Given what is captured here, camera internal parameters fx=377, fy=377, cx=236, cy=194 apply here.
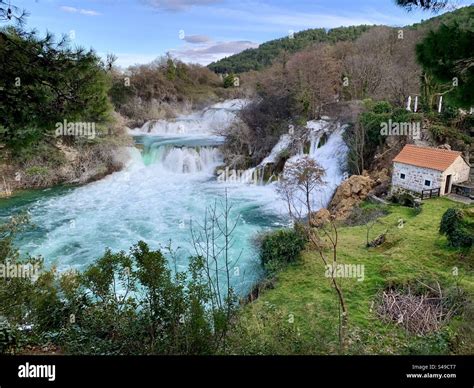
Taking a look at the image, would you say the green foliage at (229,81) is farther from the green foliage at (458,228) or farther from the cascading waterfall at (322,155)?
the green foliage at (458,228)

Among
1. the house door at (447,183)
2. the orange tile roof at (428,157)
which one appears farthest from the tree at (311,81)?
the house door at (447,183)

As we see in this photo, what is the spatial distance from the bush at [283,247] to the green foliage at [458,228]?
3.32 metres

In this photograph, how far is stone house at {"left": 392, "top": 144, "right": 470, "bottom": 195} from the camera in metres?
12.3

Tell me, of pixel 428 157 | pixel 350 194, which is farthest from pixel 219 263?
pixel 428 157

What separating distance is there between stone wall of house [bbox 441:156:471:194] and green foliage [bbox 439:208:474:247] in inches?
140

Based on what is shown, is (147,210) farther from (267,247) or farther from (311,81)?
(311,81)

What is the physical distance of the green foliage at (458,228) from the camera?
857 centimetres

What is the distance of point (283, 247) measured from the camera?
893cm

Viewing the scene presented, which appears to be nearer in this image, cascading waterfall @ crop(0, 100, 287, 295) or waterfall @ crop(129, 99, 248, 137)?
cascading waterfall @ crop(0, 100, 287, 295)

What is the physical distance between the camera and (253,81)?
2380 centimetres

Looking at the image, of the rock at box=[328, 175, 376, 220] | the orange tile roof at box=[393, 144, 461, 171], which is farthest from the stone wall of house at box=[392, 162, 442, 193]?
the rock at box=[328, 175, 376, 220]

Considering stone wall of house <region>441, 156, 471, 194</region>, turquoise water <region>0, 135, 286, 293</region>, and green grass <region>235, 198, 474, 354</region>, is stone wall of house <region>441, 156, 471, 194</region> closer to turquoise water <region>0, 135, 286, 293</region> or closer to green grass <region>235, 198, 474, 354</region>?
green grass <region>235, 198, 474, 354</region>

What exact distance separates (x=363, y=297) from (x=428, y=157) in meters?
7.43
